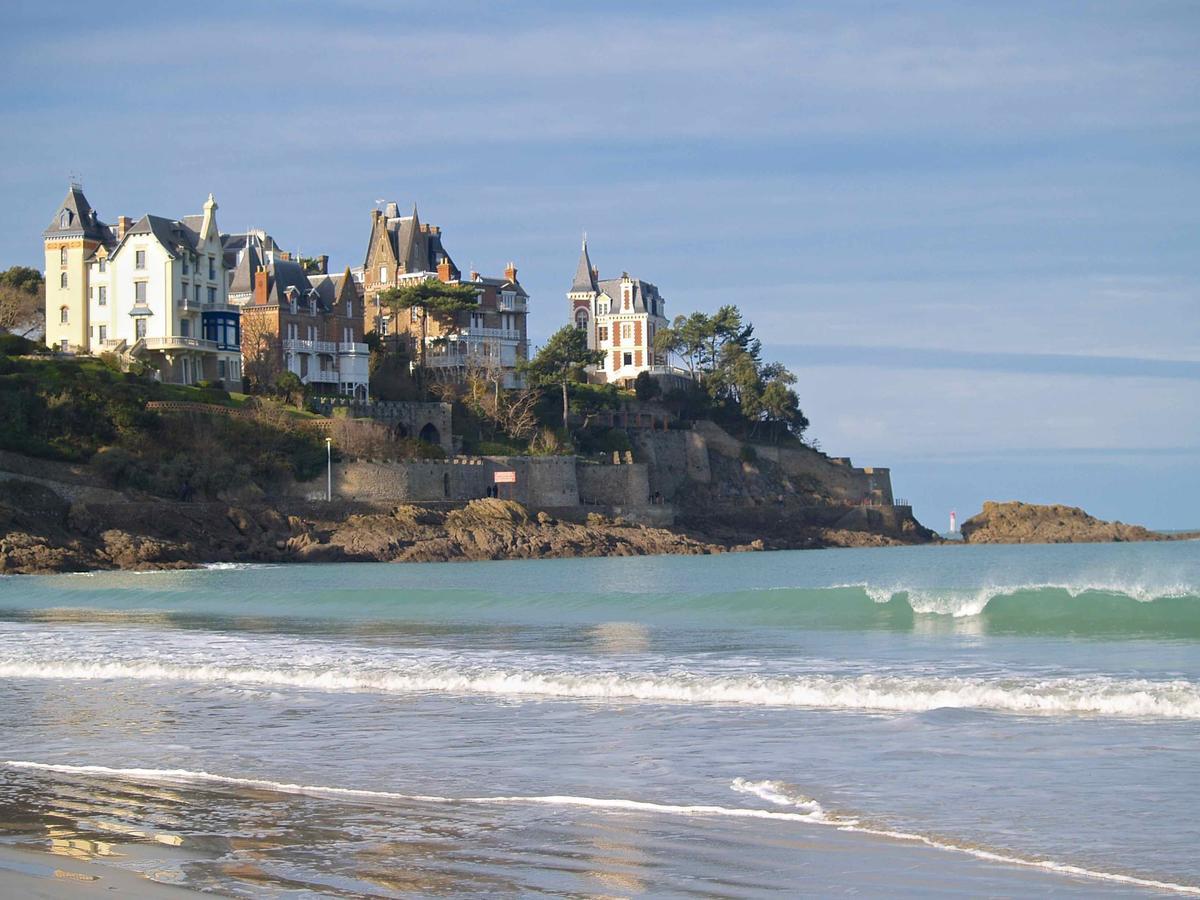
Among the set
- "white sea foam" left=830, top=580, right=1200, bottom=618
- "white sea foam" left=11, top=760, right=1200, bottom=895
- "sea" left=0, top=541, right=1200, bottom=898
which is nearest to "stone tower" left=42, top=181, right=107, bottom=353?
"sea" left=0, top=541, right=1200, bottom=898

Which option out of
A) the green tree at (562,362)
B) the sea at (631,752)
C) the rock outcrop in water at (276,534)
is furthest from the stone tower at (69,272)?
the sea at (631,752)

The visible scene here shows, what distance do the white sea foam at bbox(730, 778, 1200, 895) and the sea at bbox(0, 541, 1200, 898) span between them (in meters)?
0.03

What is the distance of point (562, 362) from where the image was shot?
220 feet

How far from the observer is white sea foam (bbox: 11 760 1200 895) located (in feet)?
25.6

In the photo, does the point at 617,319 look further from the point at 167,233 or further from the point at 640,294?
the point at 167,233

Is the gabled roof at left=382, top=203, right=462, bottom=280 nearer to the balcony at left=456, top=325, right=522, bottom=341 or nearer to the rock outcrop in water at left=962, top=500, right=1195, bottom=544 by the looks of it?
the balcony at left=456, top=325, right=522, bottom=341

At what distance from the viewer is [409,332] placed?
68.4 metres

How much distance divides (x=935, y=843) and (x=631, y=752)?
3.27 m

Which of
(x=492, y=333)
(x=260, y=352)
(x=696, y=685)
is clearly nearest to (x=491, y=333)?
(x=492, y=333)

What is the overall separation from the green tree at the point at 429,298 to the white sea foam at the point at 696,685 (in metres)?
47.5

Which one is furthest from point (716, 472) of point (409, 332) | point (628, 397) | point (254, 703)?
point (254, 703)

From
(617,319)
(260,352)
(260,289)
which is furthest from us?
(617,319)

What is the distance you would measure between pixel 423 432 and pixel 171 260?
11.5 m

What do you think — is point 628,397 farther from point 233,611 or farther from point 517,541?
point 233,611
